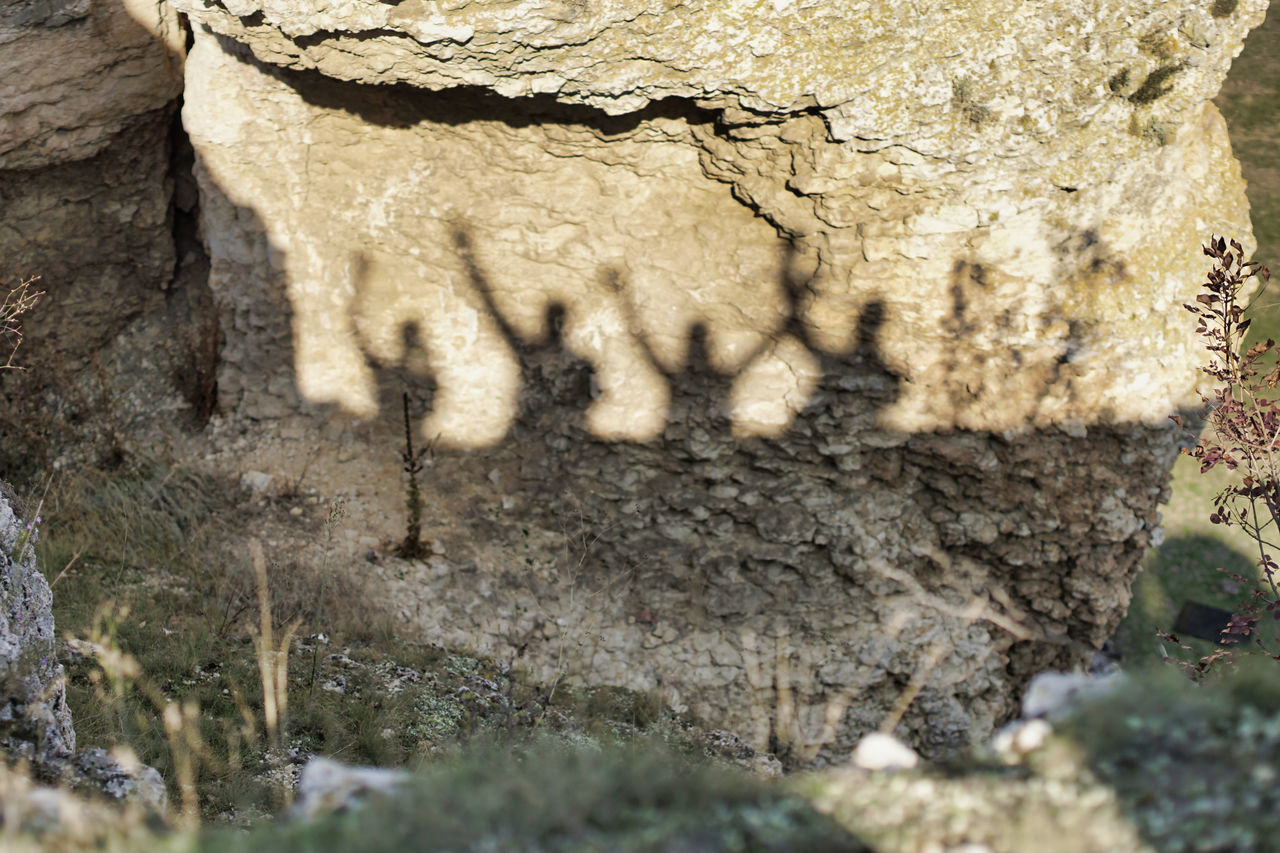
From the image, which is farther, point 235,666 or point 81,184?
point 81,184

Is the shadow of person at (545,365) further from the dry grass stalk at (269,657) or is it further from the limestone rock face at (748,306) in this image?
the dry grass stalk at (269,657)

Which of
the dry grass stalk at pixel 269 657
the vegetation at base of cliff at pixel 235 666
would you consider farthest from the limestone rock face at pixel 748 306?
the dry grass stalk at pixel 269 657

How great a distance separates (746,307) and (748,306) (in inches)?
0.5

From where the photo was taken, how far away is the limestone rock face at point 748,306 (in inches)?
143

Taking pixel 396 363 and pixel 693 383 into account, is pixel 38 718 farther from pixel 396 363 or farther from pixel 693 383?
pixel 693 383

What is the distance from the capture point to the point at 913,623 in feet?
15.2

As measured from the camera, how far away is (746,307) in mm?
4398

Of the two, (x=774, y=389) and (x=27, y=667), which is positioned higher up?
(x=774, y=389)

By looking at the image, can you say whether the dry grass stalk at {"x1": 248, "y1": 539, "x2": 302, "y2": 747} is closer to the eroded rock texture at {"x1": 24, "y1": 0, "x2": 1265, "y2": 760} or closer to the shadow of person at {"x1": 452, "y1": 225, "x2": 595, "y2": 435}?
the eroded rock texture at {"x1": 24, "y1": 0, "x2": 1265, "y2": 760}

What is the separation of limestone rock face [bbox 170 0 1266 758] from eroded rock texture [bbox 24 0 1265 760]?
2 cm

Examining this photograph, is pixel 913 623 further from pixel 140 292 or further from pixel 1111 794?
pixel 140 292

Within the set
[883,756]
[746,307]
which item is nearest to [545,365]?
[746,307]

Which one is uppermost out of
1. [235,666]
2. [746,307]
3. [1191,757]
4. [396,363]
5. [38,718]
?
[746,307]

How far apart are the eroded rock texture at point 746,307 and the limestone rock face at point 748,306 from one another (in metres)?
0.02
